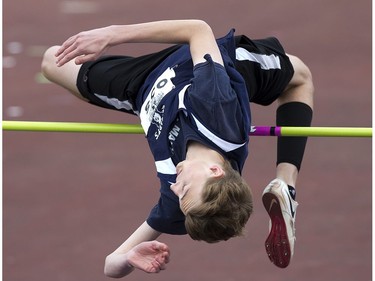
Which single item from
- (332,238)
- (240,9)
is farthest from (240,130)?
(240,9)

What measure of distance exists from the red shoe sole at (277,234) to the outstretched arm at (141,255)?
31cm

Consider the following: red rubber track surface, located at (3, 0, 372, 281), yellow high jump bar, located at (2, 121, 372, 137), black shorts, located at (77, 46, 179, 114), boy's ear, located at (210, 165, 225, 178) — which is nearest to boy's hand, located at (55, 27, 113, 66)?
black shorts, located at (77, 46, 179, 114)

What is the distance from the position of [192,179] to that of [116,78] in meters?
0.48

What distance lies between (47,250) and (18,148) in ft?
1.53

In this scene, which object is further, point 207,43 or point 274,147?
point 274,147

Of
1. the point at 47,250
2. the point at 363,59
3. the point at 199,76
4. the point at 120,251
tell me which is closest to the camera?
the point at 199,76

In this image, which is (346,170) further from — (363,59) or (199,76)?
(199,76)

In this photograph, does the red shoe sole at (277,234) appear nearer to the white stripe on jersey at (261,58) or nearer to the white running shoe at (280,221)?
the white running shoe at (280,221)

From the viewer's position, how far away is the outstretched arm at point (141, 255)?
2.83 m

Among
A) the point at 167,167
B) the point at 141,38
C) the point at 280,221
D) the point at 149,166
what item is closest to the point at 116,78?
the point at 141,38

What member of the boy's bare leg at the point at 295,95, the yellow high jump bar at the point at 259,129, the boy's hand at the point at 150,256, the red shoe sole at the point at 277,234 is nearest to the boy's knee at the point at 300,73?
the boy's bare leg at the point at 295,95

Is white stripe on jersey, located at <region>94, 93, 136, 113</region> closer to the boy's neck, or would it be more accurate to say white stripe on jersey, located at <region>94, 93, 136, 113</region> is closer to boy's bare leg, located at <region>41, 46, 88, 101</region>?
boy's bare leg, located at <region>41, 46, 88, 101</region>

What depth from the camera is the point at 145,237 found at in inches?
121

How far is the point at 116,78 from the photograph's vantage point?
10.2 feet
